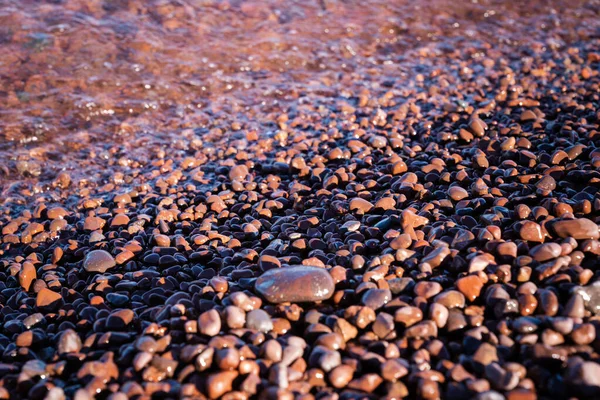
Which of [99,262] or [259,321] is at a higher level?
[259,321]

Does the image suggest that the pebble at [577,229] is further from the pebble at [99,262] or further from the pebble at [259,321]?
the pebble at [99,262]

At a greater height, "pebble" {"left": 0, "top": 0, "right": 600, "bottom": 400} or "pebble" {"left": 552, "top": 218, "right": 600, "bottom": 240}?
"pebble" {"left": 552, "top": 218, "right": 600, "bottom": 240}

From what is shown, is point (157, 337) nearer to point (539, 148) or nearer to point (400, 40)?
point (539, 148)

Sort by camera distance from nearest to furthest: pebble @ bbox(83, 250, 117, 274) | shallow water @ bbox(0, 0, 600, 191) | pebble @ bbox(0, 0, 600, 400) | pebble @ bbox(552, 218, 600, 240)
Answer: pebble @ bbox(0, 0, 600, 400), pebble @ bbox(552, 218, 600, 240), pebble @ bbox(83, 250, 117, 274), shallow water @ bbox(0, 0, 600, 191)

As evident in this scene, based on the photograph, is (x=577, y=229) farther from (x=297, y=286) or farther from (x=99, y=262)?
(x=99, y=262)

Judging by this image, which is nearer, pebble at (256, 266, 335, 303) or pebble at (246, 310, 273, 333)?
pebble at (246, 310, 273, 333)

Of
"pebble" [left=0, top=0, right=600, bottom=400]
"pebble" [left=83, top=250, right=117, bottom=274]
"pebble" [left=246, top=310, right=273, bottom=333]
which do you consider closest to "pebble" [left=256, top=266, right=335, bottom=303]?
"pebble" [left=0, top=0, right=600, bottom=400]

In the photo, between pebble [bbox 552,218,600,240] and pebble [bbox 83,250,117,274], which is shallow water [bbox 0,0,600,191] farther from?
pebble [bbox 552,218,600,240]

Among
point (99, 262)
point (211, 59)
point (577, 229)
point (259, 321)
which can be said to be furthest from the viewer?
point (211, 59)

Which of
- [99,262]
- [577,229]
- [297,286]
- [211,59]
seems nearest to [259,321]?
[297,286]

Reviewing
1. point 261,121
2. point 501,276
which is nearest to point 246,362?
point 501,276

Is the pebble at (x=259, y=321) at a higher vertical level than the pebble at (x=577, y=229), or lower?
lower

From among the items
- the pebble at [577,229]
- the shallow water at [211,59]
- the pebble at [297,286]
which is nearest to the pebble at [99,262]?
the pebble at [297,286]

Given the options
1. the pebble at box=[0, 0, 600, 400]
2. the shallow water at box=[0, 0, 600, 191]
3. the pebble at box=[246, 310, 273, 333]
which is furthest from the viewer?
the shallow water at box=[0, 0, 600, 191]
